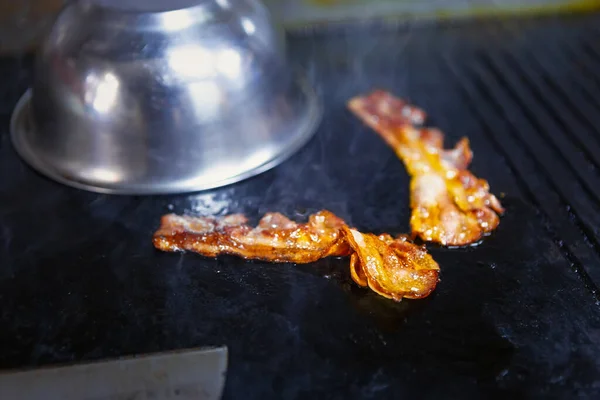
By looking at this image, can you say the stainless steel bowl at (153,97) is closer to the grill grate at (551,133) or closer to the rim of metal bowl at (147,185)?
the rim of metal bowl at (147,185)

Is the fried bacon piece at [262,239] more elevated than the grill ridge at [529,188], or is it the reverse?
the grill ridge at [529,188]

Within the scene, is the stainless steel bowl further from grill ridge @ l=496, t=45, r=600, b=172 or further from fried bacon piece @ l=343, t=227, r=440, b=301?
grill ridge @ l=496, t=45, r=600, b=172

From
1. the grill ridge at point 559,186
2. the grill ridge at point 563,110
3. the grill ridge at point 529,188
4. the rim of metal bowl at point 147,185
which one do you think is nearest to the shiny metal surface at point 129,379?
the rim of metal bowl at point 147,185

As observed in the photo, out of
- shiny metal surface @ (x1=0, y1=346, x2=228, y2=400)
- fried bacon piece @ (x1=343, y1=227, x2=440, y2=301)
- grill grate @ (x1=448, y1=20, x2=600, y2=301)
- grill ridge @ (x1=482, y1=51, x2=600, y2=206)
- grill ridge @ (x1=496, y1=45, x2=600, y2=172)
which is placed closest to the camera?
shiny metal surface @ (x1=0, y1=346, x2=228, y2=400)

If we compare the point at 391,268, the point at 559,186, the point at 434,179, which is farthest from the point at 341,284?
the point at 559,186

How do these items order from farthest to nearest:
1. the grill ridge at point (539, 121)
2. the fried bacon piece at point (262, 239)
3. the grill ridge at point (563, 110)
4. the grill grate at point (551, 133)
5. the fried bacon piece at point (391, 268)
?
the grill ridge at point (563, 110) → the grill ridge at point (539, 121) → the grill grate at point (551, 133) → the fried bacon piece at point (262, 239) → the fried bacon piece at point (391, 268)

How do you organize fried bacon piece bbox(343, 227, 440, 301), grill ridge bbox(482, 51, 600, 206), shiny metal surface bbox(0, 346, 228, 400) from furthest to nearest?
grill ridge bbox(482, 51, 600, 206), fried bacon piece bbox(343, 227, 440, 301), shiny metal surface bbox(0, 346, 228, 400)

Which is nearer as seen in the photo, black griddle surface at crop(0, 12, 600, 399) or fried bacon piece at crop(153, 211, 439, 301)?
black griddle surface at crop(0, 12, 600, 399)

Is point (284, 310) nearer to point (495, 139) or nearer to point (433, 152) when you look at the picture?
point (433, 152)

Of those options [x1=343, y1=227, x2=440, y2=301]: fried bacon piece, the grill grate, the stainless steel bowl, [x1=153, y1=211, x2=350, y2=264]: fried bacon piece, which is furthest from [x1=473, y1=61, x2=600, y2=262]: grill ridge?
the stainless steel bowl
